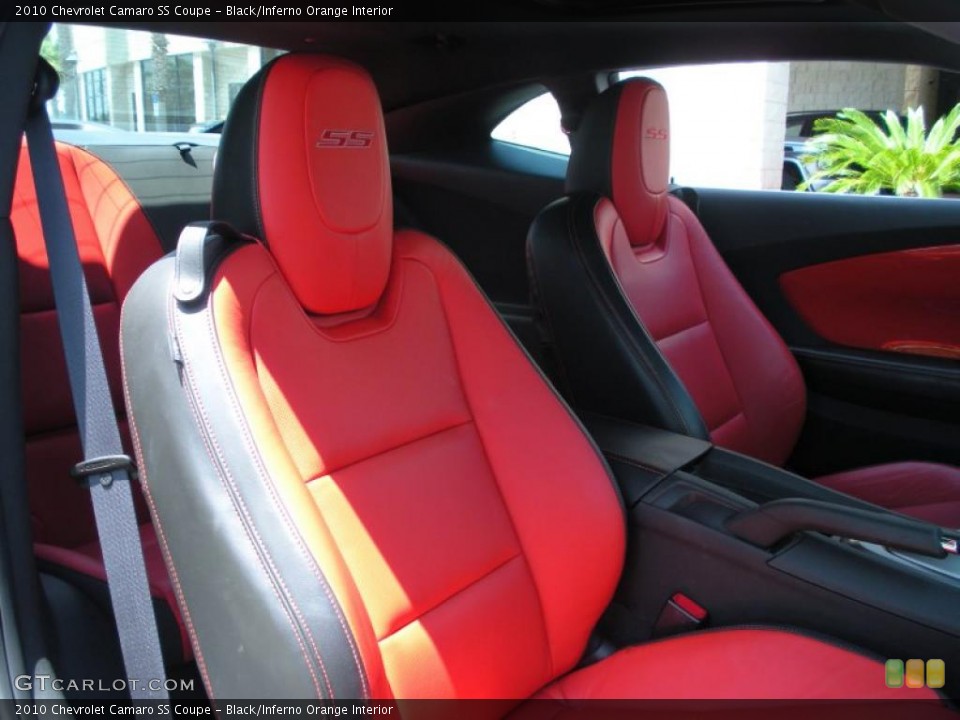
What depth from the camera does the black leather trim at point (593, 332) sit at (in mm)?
1851

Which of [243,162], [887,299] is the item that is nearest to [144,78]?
[243,162]

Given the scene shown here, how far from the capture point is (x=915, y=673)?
4.17ft

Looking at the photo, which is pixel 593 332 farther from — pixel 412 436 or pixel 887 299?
pixel 887 299

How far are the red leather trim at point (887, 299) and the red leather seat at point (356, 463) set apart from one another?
1359 mm

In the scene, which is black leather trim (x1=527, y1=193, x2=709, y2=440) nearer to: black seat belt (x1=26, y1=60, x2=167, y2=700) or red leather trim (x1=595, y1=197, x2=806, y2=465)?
red leather trim (x1=595, y1=197, x2=806, y2=465)

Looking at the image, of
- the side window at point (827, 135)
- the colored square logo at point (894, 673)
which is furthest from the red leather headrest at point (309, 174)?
the side window at point (827, 135)

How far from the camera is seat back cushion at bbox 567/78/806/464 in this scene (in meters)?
2.02

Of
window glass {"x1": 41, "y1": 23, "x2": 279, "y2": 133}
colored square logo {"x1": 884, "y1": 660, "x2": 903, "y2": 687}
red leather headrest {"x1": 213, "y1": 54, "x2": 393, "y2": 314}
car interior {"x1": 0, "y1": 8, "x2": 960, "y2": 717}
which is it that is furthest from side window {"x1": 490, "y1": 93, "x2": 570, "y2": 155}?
colored square logo {"x1": 884, "y1": 660, "x2": 903, "y2": 687}

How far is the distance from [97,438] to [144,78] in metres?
1.40

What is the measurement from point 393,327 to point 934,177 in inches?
126

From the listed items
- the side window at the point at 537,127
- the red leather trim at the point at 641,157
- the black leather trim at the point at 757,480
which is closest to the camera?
the black leather trim at the point at 757,480

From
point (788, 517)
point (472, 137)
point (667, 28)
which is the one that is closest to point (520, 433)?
point (788, 517)

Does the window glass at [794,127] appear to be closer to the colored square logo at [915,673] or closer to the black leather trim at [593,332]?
the black leather trim at [593,332]

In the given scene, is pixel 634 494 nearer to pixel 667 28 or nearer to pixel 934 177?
pixel 667 28
